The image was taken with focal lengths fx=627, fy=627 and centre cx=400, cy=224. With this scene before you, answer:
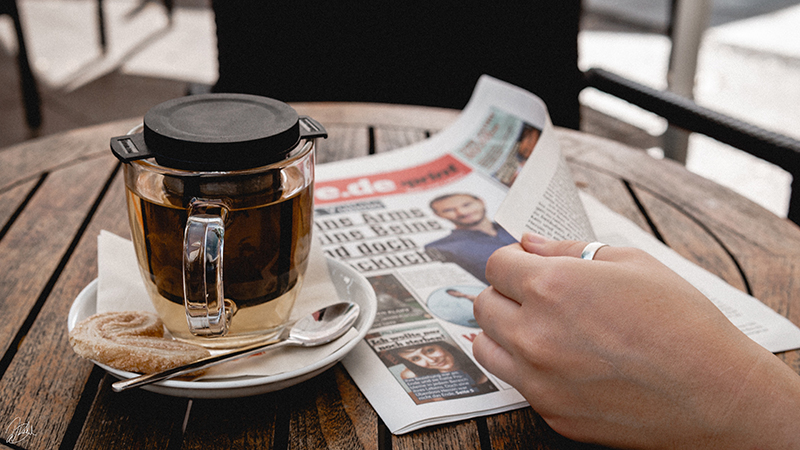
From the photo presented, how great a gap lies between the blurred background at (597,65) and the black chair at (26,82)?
5cm

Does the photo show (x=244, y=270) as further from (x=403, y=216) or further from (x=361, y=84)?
(x=361, y=84)

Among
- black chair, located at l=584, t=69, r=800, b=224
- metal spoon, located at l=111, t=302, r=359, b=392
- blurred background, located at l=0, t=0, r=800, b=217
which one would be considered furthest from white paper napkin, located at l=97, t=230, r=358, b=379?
blurred background, located at l=0, t=0, r=800, b=217

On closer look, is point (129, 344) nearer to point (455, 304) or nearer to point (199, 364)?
point (199, 364)

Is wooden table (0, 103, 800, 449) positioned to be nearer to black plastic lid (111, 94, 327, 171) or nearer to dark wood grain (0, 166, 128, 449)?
dark wood grain (0, 166, 128, 449)

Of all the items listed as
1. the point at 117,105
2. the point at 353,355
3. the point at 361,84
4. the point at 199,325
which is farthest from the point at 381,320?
the point at 117,105

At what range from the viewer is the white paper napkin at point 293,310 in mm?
395

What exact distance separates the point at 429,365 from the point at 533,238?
11cm

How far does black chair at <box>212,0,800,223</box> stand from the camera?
1178mm

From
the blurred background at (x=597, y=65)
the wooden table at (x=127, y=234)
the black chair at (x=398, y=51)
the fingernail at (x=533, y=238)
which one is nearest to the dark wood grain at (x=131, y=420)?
the wooden table at (x=127, y=234)

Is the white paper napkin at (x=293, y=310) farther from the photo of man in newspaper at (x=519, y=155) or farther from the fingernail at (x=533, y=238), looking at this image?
the photo of man in newspaper at (x=519, y=155)

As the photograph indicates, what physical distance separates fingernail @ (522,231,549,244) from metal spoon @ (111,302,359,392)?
13 centimetres

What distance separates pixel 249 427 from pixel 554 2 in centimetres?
102

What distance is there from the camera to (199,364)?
38 centimetres

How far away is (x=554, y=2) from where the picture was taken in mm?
1160
